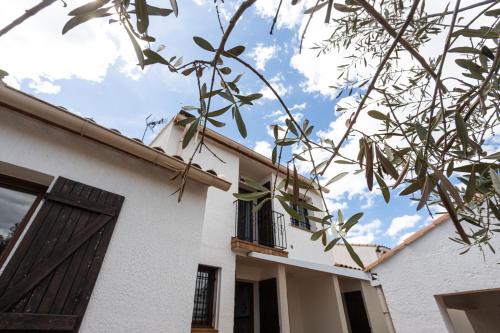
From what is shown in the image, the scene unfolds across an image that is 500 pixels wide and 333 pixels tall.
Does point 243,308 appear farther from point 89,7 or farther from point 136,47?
point 89,7

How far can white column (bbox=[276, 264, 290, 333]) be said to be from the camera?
18.4 ft

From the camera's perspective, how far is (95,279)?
246 centimetres

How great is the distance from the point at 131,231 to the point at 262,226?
553cm

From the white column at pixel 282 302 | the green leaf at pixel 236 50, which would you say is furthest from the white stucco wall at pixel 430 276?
the green leaf at pixel 236 50

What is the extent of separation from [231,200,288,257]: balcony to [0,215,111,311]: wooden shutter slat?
14.7 feet

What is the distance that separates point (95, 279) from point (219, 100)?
2.46 m

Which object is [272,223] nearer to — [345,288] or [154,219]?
[345,288]

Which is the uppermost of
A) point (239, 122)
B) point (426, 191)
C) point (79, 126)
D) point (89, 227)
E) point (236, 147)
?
point (236, 147)

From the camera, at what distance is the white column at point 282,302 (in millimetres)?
5605

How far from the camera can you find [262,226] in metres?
8.00

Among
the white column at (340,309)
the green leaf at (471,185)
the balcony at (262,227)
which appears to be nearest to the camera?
the green leaf at (471,185)

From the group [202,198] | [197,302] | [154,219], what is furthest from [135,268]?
[197,302]

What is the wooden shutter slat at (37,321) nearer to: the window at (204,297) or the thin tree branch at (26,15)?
the thin tree branch at (26,15)

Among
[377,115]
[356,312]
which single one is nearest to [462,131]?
[377,115]
